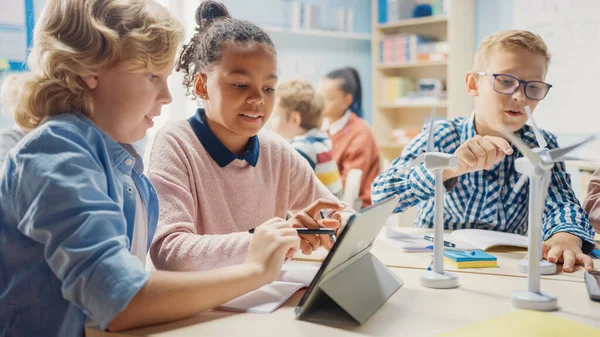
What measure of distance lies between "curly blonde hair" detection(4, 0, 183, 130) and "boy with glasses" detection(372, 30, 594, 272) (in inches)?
31.4

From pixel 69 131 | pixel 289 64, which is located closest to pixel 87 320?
pixel 69 131

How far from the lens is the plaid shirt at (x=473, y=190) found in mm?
1664

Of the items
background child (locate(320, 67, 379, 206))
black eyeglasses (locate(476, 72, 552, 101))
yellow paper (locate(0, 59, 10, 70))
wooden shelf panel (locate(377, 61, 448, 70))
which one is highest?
wooden shelf panel (locate(377, 61, 448, 70))

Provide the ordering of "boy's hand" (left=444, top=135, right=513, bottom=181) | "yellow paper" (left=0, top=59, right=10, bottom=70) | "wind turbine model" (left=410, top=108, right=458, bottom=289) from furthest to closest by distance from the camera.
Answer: "yellow paper" (left=0, top=59, right=10, bottom=70)
"boy's hand" (left=444, top=135, right=513, bottom=181)
"wind turbine model" (left=410, top=108, right=458, bottom=289)

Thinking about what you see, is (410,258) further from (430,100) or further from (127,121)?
(430,100)

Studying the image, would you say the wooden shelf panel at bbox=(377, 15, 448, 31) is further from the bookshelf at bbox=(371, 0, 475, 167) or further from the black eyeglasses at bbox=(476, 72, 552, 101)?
the black eyeglasses at bbox=(476, 72, 552, 101)

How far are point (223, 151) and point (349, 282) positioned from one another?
0.55 metres

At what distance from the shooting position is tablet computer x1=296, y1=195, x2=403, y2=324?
0.90m

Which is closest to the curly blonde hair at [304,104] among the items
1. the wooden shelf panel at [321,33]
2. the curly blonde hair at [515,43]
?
the wooden shelf panel at [321,33]

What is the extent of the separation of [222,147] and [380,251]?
46 centimetres

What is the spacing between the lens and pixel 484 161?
4.38ft

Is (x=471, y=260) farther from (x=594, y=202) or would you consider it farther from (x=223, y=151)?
(x=594, y=202)

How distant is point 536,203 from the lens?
0.95 metres

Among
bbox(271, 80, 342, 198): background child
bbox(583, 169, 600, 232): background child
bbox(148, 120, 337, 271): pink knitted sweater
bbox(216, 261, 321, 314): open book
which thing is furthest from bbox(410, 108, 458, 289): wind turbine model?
bbox(271, 80, 342, 198): background child
